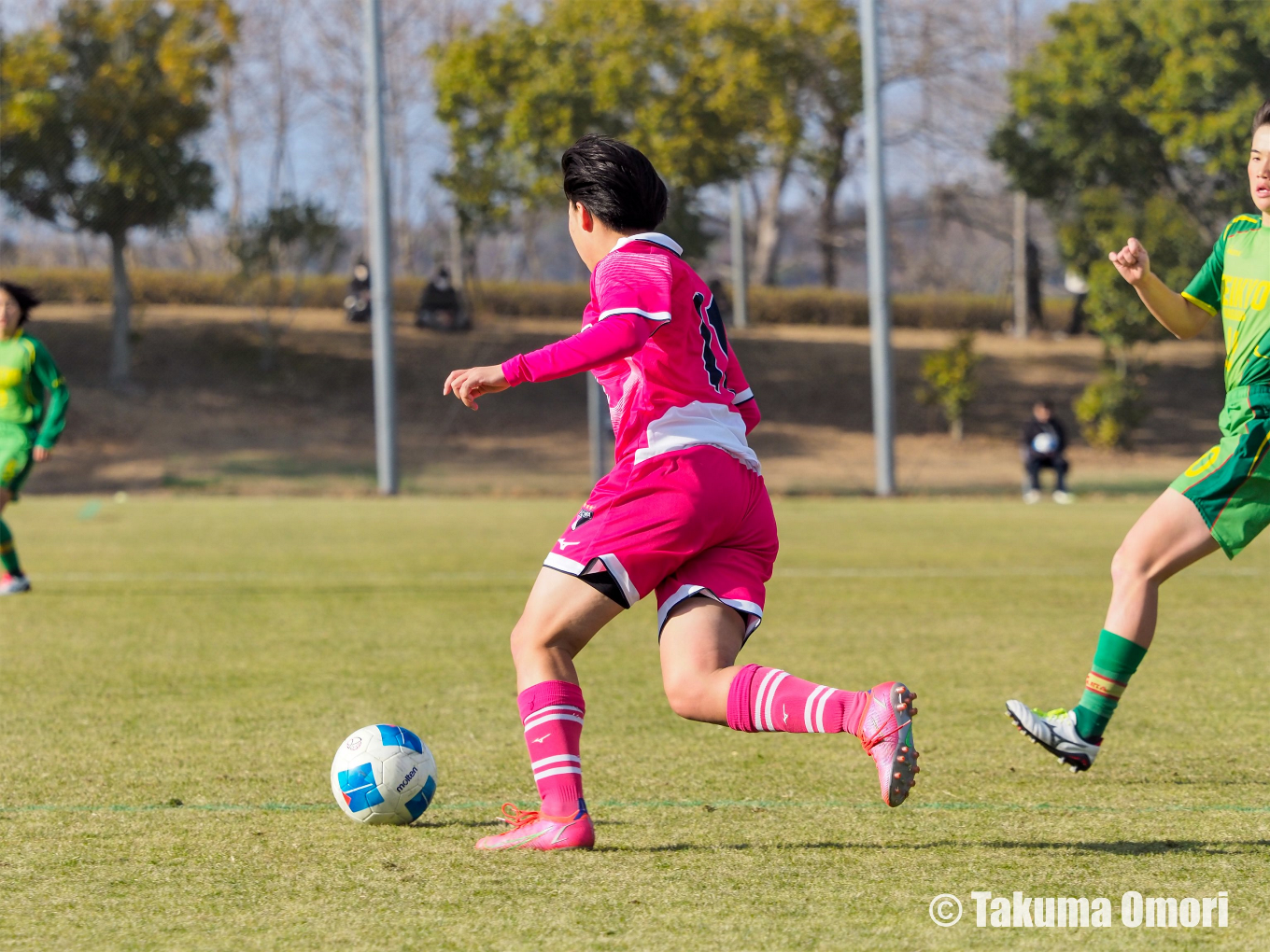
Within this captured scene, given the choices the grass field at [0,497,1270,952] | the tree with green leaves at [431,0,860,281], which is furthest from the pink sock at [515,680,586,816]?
the tree with green leaves at [431,0,860,281]

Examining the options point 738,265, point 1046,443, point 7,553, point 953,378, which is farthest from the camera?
point 738,265

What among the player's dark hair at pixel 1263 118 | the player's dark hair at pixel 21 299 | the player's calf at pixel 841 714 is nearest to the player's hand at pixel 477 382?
the player's calf at pixel 841 714

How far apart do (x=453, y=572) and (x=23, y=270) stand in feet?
80.7

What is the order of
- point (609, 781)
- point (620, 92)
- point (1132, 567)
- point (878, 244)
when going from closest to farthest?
point (1132, 567) < point (609, 781) < point (878, 244) < point (620, 92)

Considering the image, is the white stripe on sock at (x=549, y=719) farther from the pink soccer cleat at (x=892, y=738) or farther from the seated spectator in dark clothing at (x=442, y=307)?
the seated spectator in dark clothing at (x=442, y=307)

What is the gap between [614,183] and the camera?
3514mm

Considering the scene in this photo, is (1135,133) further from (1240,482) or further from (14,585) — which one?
(1240,482)

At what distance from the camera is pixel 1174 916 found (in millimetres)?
2938

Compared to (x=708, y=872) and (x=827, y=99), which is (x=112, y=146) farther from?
(x=708, y=872)

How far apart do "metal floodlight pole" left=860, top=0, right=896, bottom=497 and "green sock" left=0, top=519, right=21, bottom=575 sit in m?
14.3

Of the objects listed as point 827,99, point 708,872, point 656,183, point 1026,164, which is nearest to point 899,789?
point 708,872

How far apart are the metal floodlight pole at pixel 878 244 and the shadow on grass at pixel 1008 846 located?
59.2 feet

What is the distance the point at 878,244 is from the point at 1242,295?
17.7 m

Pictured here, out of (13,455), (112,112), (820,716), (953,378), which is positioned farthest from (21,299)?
(953,378)
